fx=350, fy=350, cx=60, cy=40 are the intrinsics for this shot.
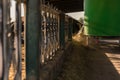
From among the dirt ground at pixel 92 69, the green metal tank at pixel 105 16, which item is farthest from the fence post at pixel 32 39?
the green metal tank at pixel 105 16

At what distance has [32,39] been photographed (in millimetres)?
4715

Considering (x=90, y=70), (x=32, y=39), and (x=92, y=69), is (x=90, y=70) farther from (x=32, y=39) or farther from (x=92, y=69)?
(x=32, y=39)

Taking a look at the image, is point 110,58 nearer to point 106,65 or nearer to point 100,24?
point 106,65

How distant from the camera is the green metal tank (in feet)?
28.9

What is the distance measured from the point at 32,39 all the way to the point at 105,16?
454 cm

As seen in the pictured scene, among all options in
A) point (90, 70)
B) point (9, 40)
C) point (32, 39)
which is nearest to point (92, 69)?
point (90, 70)

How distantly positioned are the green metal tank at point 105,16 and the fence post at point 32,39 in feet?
14.4

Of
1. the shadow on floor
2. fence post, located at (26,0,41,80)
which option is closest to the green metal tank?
the shadow on floor

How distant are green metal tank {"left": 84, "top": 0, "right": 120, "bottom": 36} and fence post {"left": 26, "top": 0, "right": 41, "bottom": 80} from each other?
4.38m

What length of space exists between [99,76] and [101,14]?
1623mm

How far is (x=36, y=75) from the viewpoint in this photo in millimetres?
4680

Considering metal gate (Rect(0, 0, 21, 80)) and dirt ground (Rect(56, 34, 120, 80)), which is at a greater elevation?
metal gate (Rect(0, 0, 21, 80))

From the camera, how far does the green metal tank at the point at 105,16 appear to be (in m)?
8.81

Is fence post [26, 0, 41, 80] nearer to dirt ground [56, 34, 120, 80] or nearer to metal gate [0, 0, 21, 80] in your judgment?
metal gate [0, 0, 21, 80]
